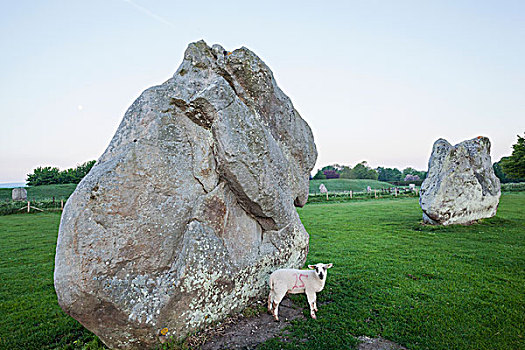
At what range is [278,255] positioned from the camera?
6742 millimetres

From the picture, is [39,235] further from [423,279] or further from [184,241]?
[423,279]

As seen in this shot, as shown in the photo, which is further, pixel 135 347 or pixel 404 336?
pixel 404 336

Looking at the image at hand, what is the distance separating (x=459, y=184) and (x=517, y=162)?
49.8 ft

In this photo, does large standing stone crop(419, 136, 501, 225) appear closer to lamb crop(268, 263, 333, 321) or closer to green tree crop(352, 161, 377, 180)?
lamb crop(268, 263, 333, 321)

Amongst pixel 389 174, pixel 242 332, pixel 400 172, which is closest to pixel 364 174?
pixel 389 174

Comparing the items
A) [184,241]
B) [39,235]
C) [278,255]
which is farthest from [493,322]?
[39,235]

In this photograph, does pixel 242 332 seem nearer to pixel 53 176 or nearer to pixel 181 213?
pixel 181 213

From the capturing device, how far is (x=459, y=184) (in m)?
14.7

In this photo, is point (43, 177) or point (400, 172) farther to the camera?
point (400, 172)

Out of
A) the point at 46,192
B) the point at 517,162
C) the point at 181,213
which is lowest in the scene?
the point at 181,213

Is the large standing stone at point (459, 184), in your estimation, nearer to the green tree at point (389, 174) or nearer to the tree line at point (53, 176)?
the tree line at point (53, 176)

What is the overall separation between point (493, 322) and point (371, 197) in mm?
32792

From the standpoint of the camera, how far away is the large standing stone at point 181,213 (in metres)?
4.33

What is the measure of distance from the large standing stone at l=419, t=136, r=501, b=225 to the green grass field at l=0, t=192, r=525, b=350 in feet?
5.71
